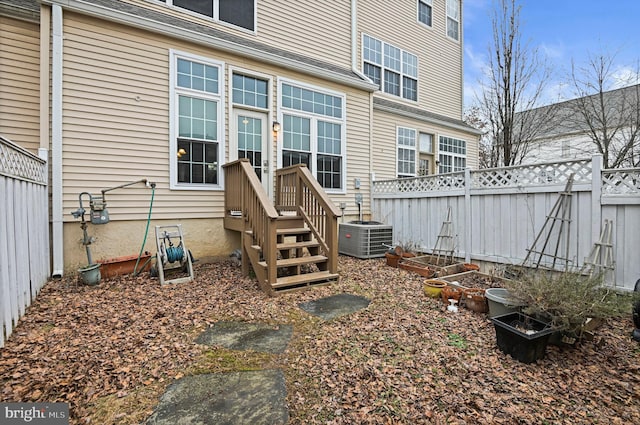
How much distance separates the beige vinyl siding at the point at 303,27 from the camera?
6.59m

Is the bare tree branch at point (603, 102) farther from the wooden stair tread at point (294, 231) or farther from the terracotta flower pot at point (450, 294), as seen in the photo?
the wooden stair tread at point (294, 231)

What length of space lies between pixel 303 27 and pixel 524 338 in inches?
311

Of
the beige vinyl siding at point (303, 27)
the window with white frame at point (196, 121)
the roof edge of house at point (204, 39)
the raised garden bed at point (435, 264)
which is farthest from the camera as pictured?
the beige vinyl siding at point (303, 27)

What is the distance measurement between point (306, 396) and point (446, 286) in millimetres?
2683

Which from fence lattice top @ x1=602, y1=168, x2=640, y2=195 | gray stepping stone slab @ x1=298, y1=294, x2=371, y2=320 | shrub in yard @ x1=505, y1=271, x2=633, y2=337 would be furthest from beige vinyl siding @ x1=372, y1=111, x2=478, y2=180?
shrub in yard @ x1=505, y1=271, x2=633, y2=337

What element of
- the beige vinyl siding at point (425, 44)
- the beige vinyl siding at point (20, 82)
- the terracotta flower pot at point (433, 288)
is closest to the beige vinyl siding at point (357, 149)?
the beige vinyl siding at point (425, 44)

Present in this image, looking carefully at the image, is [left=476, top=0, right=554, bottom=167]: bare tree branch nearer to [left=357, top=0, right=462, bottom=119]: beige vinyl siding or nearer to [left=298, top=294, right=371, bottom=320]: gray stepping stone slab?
[left=357, top=0, right=462, bottom=119]: beige vinyl siding

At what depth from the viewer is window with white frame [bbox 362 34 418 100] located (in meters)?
9.21

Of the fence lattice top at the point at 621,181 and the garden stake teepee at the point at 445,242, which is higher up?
the fence lattice top at the point at 621,181

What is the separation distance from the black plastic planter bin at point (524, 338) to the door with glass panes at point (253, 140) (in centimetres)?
482

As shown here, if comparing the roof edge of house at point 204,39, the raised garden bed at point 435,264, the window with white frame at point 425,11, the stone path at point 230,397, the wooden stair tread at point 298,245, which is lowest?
the stone path at point 230,397

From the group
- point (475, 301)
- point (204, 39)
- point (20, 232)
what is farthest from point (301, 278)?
point (204, 39)

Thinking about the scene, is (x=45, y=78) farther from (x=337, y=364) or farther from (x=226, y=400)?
(x=337, y=364)

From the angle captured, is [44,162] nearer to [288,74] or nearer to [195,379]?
[195,379]
